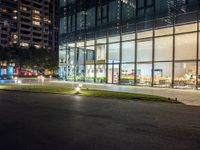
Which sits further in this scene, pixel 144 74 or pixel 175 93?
pixel 144 74

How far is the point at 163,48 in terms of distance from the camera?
30328 mm

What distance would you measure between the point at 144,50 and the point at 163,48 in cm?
285

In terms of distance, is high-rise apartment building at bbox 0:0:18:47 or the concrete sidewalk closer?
the concrete sidewalk

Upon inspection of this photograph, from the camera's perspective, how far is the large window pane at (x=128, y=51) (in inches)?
1323

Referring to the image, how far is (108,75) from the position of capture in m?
37.0

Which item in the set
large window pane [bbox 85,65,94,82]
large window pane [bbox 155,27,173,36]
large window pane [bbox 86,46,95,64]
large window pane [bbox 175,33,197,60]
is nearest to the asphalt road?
large window pane [bbox 175,33,197,60]

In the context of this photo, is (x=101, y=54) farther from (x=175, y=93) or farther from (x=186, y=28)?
(x=175, y=93)

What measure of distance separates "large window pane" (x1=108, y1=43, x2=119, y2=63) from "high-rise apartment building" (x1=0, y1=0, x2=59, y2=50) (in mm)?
85540

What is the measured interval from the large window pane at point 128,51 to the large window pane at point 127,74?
2.91 feet

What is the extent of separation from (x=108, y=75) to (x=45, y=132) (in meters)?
29.1

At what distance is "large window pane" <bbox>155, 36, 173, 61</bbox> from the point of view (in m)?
29.7

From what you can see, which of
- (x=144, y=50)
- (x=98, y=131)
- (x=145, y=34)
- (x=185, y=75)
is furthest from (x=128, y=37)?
(x=98, y=131)

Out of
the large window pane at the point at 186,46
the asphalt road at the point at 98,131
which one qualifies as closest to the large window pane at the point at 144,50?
the large window pane at the point at 186,46

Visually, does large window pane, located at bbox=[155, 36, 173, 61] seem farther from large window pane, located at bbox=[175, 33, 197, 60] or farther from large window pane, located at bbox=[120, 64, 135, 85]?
large window pane, located at bbox=[120, 64, 135, 85]
